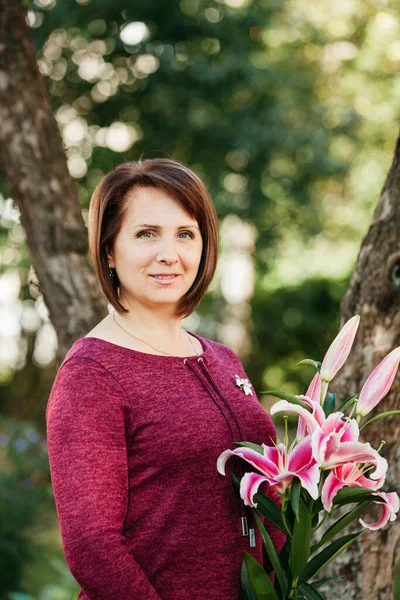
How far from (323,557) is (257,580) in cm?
17

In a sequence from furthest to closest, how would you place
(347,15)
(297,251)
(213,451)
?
(347,15) < (297,251) < (213,451)

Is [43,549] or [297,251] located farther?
[297,251]

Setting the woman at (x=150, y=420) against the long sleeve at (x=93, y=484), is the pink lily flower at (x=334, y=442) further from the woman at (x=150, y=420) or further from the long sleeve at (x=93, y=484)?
the long sleeve at (x=93, y=484)

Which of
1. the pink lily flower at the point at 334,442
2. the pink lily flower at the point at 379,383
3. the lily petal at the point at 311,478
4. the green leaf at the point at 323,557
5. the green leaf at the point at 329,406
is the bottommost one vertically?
the green leaf at the point at 323,557

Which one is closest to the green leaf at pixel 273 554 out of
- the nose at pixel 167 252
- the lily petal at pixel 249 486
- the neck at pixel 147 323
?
the lily petal at pixel 249 486

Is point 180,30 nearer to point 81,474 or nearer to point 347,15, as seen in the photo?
point 81,474

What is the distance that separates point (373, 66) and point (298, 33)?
445 cm

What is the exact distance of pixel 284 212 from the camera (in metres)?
9.59

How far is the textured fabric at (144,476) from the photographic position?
5.25 feet

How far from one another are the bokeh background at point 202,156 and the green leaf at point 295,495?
109 inches

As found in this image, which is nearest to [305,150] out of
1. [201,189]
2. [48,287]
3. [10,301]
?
[10,301]

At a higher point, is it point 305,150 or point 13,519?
point 305,150

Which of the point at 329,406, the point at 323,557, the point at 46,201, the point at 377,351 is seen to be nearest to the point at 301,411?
the point at 329,406

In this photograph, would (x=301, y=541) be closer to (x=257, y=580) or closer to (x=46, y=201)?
(x=257, y=580)
